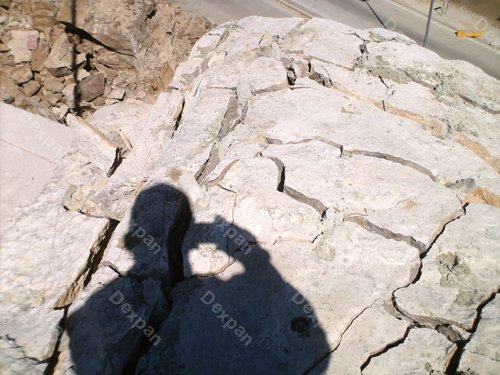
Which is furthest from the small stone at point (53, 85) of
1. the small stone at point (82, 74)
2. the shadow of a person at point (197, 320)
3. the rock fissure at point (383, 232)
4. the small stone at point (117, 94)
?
the rock fissure at point (383, 232)

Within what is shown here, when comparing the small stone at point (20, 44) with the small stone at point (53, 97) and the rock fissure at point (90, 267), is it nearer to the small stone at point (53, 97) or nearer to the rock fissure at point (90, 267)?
the small stone at point (53, 97)

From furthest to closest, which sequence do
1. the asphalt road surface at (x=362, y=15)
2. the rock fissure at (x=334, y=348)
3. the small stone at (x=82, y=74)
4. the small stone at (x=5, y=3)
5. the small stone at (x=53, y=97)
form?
the asphalt road surface at (x=362, y=15) → the small stone at (x=5, y=3) → the small stone at (x=82, y=74) → the small stone at (x=53, y=97) → the rock fissure at (x=334, y=348)

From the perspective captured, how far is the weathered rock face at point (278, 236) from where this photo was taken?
5.07ft

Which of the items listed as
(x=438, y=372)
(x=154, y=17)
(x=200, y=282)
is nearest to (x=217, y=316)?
(x=200, y=282)

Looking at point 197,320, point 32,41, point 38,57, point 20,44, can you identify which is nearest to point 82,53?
point 38,57

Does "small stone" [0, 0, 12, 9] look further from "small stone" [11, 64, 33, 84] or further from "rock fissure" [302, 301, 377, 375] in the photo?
"rock fissure" [302, 301, 377, 375]

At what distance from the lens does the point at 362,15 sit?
7637 mm

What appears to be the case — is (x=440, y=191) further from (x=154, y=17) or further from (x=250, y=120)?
(x=154, y=17)

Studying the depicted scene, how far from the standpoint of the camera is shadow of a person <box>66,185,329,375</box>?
1.49 m

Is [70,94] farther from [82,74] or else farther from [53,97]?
[82,74]

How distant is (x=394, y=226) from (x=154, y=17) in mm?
4156

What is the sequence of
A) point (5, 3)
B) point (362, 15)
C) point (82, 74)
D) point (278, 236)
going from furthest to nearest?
point (362, 15)
point (5, 3)
point (82, 74)
point (278, 236)

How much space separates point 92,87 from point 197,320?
350 cm

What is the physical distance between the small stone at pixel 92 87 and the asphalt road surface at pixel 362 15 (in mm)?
3590
